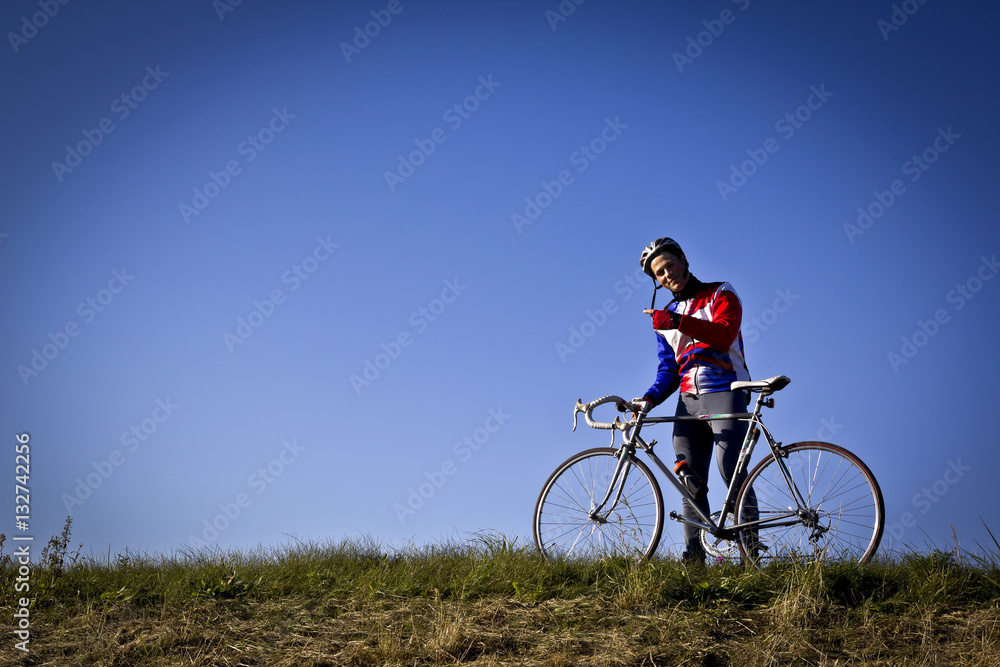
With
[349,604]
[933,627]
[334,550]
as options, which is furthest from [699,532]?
[334,550]

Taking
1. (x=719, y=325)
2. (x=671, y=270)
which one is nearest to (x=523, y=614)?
(x=719, y=325)

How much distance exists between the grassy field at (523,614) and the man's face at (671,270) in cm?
223

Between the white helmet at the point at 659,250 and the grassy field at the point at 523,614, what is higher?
the white helmet at the point at 659,250

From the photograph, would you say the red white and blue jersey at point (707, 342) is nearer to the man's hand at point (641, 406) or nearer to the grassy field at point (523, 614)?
the man's hand at point (641, 406)

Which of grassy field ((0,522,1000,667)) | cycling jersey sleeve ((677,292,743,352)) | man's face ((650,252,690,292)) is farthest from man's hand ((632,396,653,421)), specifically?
grassy field ((0,522,1000,667))

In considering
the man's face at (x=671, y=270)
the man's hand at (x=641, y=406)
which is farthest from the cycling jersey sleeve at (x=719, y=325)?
the man's hand at (x=641, y=406)

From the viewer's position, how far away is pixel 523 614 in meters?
4.69

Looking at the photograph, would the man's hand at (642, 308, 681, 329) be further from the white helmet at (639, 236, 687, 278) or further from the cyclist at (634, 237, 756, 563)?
the white helmet at (639, 236, 687, 278)

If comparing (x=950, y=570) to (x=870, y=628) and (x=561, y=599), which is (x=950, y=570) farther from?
(x=561, y=599)

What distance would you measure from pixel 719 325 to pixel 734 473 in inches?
44.2

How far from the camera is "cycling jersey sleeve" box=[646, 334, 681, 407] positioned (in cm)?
587

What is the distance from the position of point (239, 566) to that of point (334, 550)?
2.93 ft

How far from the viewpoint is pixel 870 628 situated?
14.0 feet

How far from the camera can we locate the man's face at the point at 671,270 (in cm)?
579
